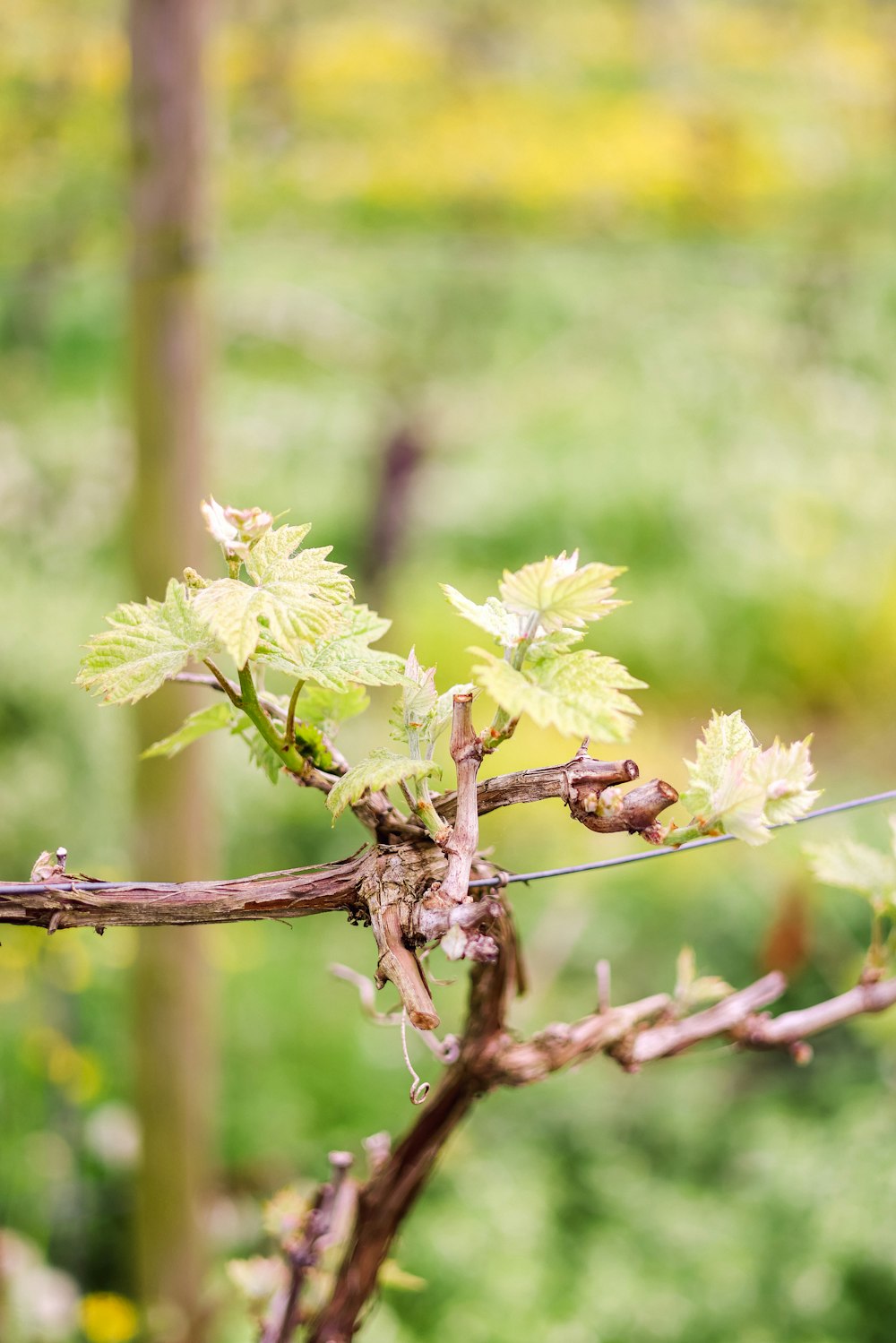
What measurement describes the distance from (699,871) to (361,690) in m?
2.55

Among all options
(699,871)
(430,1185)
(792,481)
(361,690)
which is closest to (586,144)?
(792,481)

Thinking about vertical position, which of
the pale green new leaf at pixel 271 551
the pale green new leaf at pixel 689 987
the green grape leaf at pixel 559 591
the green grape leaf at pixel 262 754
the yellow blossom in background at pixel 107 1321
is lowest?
the yellow blossom in background at pixel 107 1321

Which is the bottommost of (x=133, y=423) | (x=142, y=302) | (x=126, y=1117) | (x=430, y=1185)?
(x=430, y=1185)

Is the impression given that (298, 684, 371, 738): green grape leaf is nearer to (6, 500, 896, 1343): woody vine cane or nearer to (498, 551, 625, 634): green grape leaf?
(6, 500, 896, 1343): woody vine cane

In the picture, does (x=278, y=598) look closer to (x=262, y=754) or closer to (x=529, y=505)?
(x=262, y=754)

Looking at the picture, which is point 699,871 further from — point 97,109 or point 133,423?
point 97,109

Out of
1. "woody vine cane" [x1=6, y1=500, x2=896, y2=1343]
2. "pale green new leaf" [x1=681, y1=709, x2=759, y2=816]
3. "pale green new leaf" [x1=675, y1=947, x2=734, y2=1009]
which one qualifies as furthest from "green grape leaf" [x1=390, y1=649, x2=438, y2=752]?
"pale green new leaf" [x1=675, y1=947, x2=734, y2=1009]

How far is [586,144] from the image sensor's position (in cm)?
516

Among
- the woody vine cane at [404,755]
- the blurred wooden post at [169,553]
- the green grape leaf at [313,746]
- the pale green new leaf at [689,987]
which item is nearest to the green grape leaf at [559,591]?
the woody vine cane at [404,755]

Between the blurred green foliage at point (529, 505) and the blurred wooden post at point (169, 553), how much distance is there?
107mm

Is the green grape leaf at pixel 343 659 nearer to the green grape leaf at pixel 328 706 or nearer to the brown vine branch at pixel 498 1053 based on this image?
the green grape leaf at pixel 328 706

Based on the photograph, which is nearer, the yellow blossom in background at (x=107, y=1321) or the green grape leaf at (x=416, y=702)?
the green grape leaf at (x=416, y=702)

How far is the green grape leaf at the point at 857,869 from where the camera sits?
63 cm

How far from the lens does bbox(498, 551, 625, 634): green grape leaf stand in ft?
1.37
